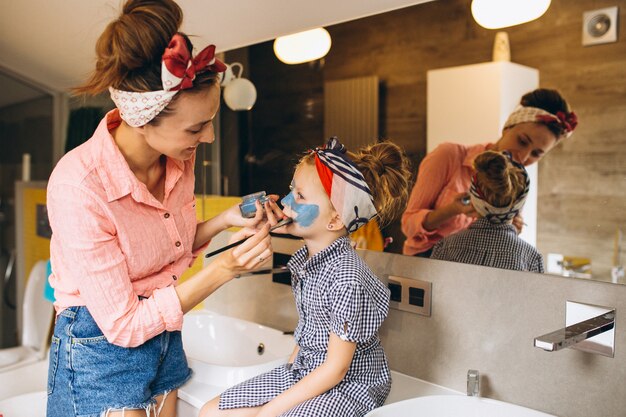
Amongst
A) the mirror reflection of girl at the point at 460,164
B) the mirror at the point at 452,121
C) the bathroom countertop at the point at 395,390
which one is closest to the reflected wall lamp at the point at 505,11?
the mirror at the point at 452,121

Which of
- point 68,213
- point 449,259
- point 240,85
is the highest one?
point 240,85

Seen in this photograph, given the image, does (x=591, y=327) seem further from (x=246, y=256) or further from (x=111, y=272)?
(x=111, y=272)

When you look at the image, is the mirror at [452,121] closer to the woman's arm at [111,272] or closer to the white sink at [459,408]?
the white sink at [459,408]

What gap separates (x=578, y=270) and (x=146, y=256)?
3.14 feet

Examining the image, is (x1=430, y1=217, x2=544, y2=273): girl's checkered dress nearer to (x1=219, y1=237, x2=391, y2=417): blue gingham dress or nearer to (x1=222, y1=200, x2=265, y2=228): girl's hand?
(x1=219, y1=237, x2=391, y2=417): blue gingham dress

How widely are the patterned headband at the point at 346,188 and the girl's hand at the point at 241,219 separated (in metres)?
0.19

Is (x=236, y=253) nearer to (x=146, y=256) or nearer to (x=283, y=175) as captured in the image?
(x=146, y=256)

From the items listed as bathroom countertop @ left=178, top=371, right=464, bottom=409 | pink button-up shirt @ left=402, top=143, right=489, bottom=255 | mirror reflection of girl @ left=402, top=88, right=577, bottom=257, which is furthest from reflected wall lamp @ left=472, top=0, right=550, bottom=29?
bathroom countertop @ left=178, top=371, right=464, bottom=409

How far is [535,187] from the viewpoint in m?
1.34

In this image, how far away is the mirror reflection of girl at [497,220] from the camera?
138cm

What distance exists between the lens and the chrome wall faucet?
Answer: 1140 mm

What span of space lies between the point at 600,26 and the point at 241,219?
926mm

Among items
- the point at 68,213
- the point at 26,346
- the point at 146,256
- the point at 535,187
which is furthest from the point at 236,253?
the point at 26,346

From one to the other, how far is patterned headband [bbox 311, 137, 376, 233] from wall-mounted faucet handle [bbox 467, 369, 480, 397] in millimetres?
450
